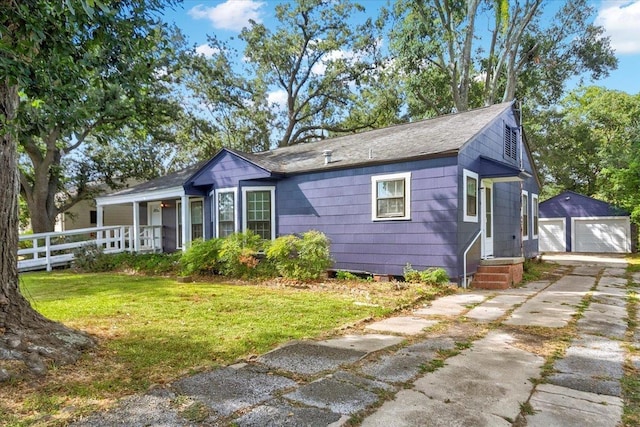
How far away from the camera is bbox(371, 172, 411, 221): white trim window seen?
352 inches

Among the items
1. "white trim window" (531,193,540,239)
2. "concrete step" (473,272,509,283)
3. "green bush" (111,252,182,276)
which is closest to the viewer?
"concrete step" (473,272,509,283)

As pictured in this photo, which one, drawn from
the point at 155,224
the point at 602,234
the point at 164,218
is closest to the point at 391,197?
the point at 164,218

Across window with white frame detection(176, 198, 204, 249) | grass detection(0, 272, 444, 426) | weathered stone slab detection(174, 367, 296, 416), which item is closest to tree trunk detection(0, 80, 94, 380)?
grass detection(0, 272, 444, 426)

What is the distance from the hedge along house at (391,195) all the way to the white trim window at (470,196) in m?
0.02

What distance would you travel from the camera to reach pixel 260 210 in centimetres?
1147

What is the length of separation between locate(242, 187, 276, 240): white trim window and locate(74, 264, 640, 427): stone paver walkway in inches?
268

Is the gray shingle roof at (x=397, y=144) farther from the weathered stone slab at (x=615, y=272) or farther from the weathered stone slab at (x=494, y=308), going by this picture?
the weathered stone slab at (x=615, y=272)

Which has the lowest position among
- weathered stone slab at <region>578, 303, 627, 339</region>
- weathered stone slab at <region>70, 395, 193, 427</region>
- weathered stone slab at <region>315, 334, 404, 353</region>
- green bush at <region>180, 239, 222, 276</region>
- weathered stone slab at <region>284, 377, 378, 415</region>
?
weathered stone slab at <region>578, 303, 627, 339</region>

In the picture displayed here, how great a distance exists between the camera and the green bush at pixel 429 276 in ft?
26.9

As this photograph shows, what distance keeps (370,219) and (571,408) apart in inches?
272

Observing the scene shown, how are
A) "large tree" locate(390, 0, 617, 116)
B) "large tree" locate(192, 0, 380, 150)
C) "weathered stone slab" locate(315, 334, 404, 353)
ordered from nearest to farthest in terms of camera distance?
"weathered stone slab" locate(315, 334, 404, 353) < "large tree" locate(390, 0, 617, 116) < "large tree" locate(192, 0, 380, 150)

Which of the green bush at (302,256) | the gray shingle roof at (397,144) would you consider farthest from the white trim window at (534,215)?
the green bush at (302,256)

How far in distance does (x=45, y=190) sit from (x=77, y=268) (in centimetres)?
686

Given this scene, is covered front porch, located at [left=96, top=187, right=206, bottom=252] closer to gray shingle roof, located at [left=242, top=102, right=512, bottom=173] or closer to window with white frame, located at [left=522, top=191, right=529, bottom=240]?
gray shingle roof, located at [left=242, top=102, right=512, bottom=173]
